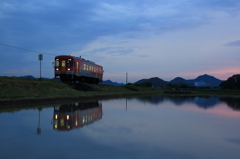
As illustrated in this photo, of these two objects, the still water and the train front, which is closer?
the still water

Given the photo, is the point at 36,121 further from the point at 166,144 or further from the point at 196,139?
the point at 196,139

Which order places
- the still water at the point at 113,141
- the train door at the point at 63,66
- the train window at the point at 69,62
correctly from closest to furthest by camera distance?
the still water at the point at 113,141 → the train window at the point at 69,62 → the train door at the point at 63,66

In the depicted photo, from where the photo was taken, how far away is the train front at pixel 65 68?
2428cm

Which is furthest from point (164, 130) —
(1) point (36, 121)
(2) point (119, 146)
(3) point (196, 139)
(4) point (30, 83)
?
(4) point (30, 83)

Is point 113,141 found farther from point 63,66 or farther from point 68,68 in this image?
point 63,66

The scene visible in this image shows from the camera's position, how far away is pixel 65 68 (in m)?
24.4

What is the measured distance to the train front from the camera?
24281mm

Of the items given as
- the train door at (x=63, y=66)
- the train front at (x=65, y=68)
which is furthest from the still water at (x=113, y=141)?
the train door at (x=63, y=66)

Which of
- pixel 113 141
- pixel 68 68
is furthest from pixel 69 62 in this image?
pixel 113 141

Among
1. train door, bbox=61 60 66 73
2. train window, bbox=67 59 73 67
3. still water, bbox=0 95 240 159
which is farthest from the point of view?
train door, bbox=61 60 66 73

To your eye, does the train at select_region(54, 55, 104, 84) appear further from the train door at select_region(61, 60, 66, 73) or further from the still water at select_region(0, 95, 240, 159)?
the still water at select_region(0, 95, 240, 159)

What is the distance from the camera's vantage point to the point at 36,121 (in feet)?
26.2

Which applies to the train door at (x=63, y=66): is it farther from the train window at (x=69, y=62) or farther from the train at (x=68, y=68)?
the train window at (x=69, y=62)

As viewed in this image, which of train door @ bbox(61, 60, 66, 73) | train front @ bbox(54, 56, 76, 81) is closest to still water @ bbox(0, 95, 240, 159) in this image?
train front @ bbox(54, 56, 76, 81)
